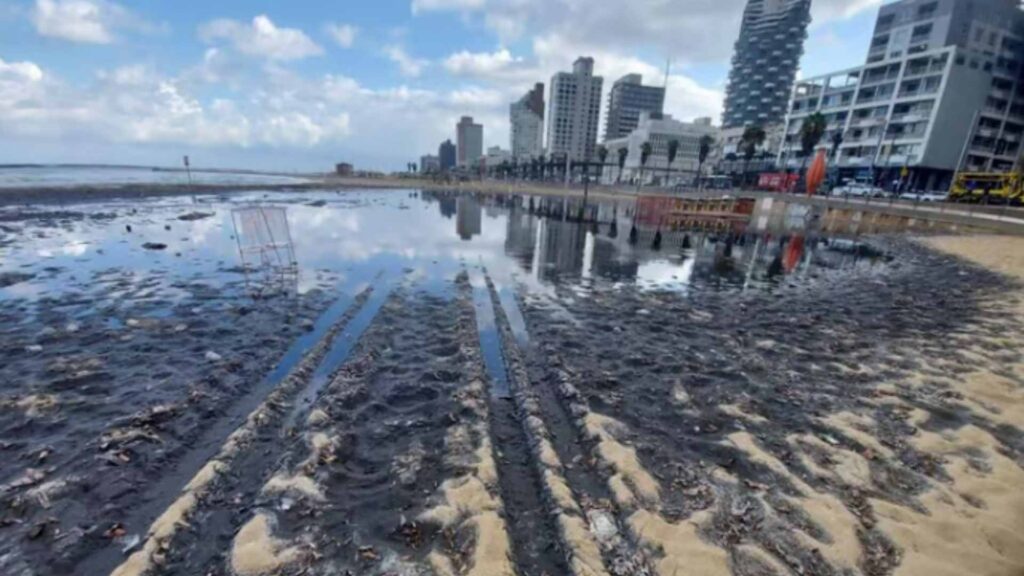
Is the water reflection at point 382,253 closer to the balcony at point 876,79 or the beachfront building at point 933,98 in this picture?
the beachfront building at point 933,98

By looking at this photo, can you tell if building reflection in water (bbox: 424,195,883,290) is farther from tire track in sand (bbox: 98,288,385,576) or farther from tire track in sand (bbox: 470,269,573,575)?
tire track in sand (bbox: 98,288,385,576)

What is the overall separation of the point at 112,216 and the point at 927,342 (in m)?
33.9

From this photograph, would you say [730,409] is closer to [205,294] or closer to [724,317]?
[724,317]

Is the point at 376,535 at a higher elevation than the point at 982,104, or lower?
lower

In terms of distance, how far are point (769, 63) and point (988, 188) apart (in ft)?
490

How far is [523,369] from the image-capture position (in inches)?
274

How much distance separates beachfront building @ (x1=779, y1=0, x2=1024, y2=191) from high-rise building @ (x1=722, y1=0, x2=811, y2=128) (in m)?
81.9

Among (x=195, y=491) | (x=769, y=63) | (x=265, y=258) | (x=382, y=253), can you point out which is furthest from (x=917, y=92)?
(x=769, y=63)

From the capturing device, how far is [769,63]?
6742 inches

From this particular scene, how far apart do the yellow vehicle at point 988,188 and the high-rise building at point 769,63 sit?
128m

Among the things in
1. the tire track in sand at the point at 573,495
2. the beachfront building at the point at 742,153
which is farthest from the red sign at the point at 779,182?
the tire track in sand at the point at 573,495

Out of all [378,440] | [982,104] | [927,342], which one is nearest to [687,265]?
[927,342]

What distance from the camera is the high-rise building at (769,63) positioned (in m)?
167

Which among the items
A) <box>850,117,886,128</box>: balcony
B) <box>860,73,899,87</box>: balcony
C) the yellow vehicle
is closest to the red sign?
<box>850,117,886,128</box>: balcony
